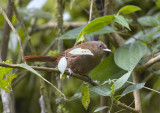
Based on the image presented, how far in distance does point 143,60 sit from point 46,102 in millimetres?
986

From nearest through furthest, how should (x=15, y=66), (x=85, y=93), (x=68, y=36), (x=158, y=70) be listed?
(x=15, y=66) < (x=85, y=93) < (x=68, y=36) < (x=158, y=70)

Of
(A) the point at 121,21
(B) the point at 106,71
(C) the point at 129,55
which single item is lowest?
(B) the point at 106,71

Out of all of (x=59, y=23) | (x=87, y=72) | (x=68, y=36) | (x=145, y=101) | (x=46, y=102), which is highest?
(x=59, y=23)

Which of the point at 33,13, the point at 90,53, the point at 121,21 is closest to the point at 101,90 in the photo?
the point at 90,53

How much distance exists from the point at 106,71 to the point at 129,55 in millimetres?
301

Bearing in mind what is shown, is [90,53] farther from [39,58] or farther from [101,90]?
[39,58]

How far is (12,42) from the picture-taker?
138 inches

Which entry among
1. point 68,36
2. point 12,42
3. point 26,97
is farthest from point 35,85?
point 68,36

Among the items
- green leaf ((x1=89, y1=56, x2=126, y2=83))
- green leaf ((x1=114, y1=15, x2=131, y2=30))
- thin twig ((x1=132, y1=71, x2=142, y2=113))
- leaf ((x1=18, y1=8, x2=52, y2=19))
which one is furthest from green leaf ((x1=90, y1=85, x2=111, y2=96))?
leaf ((x1=18, y1=8, x2=52, y2=19))

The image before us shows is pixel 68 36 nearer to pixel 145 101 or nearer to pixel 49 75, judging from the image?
pixel 49 75

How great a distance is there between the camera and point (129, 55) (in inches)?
87.4

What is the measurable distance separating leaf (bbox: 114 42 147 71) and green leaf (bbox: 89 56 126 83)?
182 millimetres

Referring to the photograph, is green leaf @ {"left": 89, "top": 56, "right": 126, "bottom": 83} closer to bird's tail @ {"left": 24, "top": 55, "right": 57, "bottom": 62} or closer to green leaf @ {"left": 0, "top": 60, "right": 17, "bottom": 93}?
bird's tail @ {"left": 24, "top": 55, "right": 57, "bottom": 62}

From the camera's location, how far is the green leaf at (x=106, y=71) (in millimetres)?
2385
